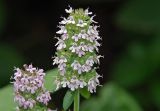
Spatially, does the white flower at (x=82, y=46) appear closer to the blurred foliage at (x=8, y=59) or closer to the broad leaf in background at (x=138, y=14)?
the blurred foliage at (x=8, y=59)

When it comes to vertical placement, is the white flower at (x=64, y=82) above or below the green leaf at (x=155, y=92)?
below

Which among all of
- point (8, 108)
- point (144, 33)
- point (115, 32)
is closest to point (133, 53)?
point (144, 33)

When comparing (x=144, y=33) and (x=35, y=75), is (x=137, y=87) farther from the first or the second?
(x=35, y=75)

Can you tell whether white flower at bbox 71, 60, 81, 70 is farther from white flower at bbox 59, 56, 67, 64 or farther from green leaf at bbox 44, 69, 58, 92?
green leaf at bbox 44, 69, 58, 92

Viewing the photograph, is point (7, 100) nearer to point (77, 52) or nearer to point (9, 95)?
point (9, 95)

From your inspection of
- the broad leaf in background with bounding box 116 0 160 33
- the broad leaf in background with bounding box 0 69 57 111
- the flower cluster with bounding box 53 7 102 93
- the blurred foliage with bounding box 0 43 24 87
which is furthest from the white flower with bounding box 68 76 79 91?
the broad leaf in background with bounding box 116 0 160 33

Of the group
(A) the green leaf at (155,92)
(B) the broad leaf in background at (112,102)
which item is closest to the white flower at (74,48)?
(B) the broad leaf in background at (112,102)
